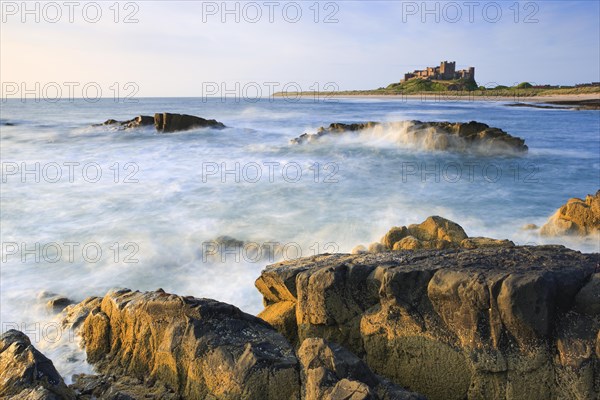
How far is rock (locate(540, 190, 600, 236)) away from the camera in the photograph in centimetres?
948

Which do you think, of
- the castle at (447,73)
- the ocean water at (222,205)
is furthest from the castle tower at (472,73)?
the ocean water at (222,205)

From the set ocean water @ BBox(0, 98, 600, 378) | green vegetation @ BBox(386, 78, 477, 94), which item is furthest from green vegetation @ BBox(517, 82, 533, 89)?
ocean water @ BBox(0, 98, 600, 378)

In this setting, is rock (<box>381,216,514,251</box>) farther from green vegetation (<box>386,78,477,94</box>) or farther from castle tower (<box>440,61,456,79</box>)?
castle tower (<box>440,61,456,79</box>)

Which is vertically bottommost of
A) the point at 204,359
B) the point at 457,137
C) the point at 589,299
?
the point at 204,359

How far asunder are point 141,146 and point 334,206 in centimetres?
1756

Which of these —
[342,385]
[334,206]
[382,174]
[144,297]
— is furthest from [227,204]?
[342,385]

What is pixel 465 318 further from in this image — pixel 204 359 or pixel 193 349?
pixel 193 349

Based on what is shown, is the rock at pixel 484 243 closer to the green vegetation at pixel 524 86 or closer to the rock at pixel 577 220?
the rock at pixel 577 220

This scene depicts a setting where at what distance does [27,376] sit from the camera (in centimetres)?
401

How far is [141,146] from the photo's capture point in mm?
27938

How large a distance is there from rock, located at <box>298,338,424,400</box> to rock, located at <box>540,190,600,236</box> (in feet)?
25.0

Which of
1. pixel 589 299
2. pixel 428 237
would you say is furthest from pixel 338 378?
pixel 428 237

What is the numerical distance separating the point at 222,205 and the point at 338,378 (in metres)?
11.1

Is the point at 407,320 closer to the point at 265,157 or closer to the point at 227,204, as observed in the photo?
the point at 227,204
